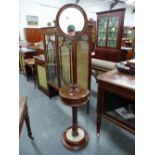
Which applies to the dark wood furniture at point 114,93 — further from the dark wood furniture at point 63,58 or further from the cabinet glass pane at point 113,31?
the cabinet glass pane at point 113,31

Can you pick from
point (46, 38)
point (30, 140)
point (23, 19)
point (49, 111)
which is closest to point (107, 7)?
point (23, 19)

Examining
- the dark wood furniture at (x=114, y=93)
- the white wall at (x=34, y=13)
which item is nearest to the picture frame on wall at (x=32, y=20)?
the white wall at (x=34, y=13)

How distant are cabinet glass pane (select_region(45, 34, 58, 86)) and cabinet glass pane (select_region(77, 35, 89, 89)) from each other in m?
0.47

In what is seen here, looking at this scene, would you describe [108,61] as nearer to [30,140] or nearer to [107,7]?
[30,140]

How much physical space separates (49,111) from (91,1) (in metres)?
7.02

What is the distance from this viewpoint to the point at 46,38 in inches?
89.5

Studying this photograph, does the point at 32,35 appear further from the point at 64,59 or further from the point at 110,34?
the point at 64,59

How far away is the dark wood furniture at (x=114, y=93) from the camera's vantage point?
3.96 ft

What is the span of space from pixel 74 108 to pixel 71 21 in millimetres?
855

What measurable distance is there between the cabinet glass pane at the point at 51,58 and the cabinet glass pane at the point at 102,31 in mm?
1144

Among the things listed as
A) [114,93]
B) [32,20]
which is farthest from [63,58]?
[32,20]

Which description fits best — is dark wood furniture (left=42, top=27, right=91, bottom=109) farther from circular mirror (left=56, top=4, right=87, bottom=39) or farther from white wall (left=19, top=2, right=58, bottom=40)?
white wall (left=19, top=2, right=58, bottom=40)
